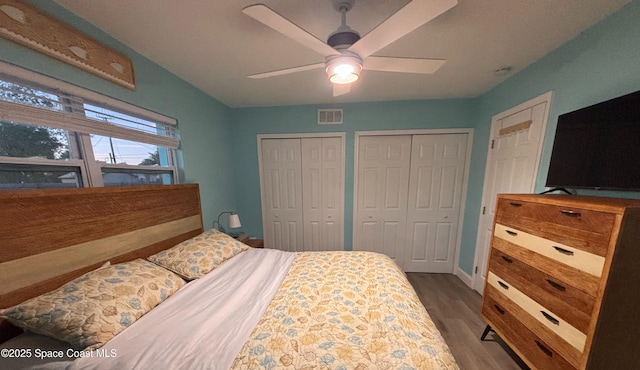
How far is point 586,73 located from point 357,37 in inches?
61.0

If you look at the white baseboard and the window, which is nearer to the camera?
the window

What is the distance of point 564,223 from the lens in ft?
3.43

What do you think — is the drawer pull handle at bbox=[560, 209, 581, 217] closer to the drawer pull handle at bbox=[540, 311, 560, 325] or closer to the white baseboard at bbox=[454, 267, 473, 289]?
the drawer pull handle at bbox=[540, 311, 560, 325]

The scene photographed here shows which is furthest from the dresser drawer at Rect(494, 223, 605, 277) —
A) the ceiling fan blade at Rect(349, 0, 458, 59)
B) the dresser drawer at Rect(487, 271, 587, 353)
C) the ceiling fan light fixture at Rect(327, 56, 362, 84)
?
the ceiling fan light fixture at Rect(327, 56, 362, 84)

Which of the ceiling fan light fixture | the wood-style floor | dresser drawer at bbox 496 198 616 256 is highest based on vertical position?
the ceiling fan light fixture

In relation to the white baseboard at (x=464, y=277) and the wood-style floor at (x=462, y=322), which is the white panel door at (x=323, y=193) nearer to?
the wood-style floor at (x=462, y=322)

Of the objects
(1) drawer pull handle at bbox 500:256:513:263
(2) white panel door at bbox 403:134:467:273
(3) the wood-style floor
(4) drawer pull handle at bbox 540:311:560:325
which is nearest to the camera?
(4) drawer pull handle at bbox 540:311:560:325

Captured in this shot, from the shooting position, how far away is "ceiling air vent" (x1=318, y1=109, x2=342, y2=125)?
2656 mm

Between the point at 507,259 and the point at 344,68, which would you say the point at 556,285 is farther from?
the point at 344,68

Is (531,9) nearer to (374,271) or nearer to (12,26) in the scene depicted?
(374,271)

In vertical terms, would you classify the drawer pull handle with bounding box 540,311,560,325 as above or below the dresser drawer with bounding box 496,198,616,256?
below

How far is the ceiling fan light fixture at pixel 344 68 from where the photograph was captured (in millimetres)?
1064

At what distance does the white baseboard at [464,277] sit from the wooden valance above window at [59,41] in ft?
12.7

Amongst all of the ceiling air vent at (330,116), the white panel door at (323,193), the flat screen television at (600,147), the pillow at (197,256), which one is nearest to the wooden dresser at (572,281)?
the flat screen television at (600,147)
